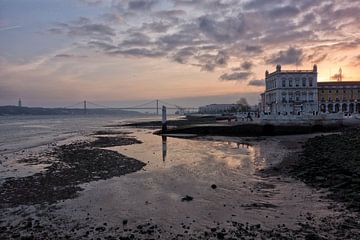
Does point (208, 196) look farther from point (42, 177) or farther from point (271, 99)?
point (271, 99)

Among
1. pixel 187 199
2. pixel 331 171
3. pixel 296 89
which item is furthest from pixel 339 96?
pixel 187 199

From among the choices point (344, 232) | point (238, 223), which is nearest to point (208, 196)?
point (238, 223)

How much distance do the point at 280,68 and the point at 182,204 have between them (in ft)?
297

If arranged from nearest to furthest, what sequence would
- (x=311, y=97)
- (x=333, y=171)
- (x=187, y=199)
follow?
(x=187, y=199)
(x=333, y=171)
(x=311, y=97)

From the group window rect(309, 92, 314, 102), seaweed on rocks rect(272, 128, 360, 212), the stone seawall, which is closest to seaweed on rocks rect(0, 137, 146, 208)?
seaweed on rocks rect(272, 128, 360, 212)

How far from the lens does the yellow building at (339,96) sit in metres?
95.5

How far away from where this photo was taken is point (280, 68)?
3807 inches

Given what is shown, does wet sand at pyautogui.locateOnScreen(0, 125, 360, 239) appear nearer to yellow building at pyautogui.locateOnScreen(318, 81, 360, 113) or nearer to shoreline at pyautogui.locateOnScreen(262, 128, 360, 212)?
shoreline at pyautogui.locateOnScreen(262, 128, 360, 212)

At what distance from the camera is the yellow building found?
95.5 metres

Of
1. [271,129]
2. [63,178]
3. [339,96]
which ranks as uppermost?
[339,96]

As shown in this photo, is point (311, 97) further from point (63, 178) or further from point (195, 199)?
point (195, 199)

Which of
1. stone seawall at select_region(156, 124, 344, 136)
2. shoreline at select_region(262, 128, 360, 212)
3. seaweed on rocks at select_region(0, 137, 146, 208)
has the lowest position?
seaweed on rocks at select_region(0, 137, 146, 208)

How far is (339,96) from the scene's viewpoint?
3775 inches

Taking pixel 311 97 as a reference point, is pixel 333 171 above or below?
below
